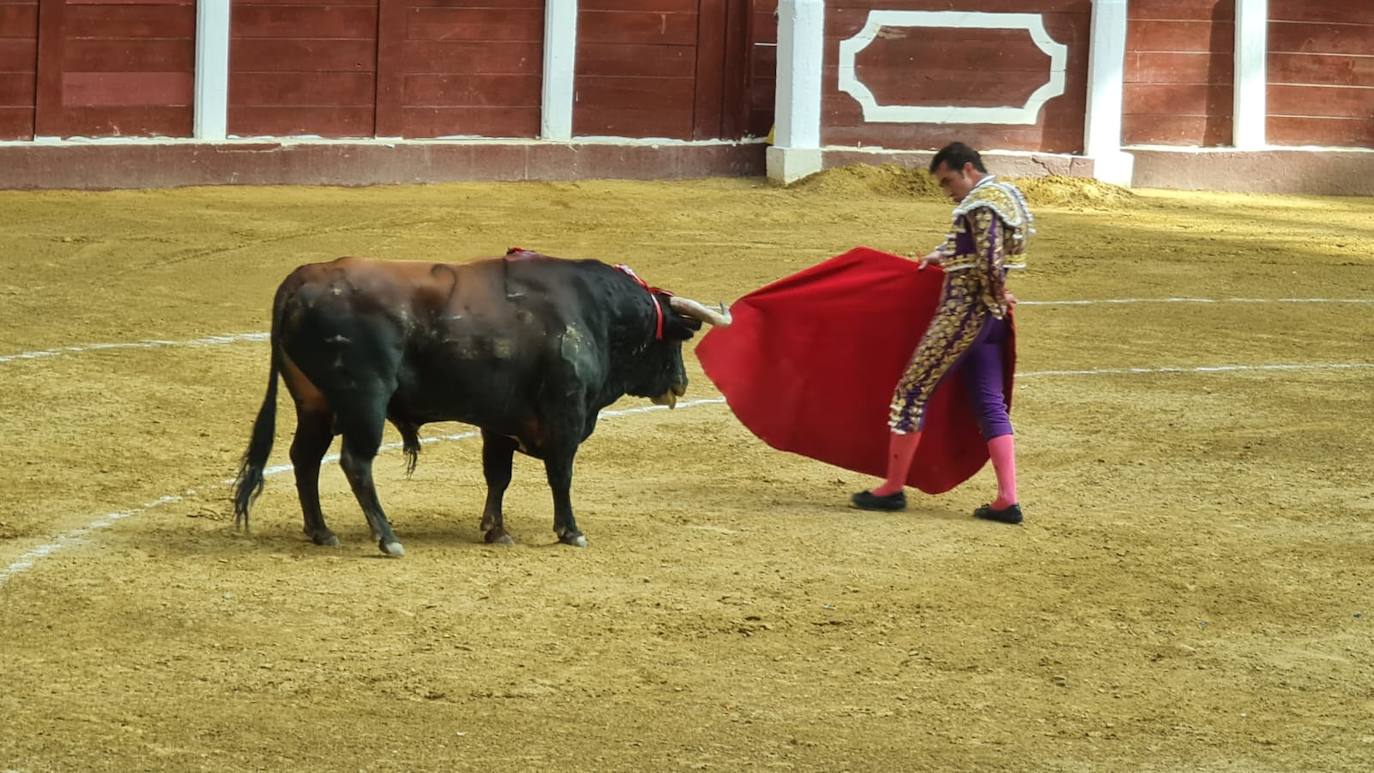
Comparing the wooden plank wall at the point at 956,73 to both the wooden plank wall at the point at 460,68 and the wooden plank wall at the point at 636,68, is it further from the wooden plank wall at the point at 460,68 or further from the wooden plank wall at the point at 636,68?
the wooden plank wall at the point at 460,68

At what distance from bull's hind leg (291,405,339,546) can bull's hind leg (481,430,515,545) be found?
0.45m

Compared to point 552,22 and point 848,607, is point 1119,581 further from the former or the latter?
point 552,22

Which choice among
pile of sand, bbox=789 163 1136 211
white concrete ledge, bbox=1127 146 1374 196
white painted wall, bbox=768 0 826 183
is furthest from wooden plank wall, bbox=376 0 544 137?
white concrete ledge, bbox=1127 146 1374 196

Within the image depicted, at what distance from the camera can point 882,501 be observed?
22.4 feet

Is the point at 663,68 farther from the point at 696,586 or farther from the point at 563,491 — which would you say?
the point at 696,586

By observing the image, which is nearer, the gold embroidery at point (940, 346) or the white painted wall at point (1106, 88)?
the gold embroidery at point (940, 346)

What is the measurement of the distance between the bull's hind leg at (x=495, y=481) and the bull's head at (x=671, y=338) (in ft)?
1.68

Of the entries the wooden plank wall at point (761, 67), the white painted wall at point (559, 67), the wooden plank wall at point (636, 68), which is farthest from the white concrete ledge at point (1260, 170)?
the white painted wall at point (559, 67)

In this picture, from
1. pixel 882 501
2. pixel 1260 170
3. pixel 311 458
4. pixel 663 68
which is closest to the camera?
pixel 311 458

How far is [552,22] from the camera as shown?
49.1 ft

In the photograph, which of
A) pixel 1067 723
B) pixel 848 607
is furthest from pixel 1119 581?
pixel 1067 723

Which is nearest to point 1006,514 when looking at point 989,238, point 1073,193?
point 989,238

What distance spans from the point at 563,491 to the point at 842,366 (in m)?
1.37

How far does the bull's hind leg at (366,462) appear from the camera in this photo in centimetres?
567
